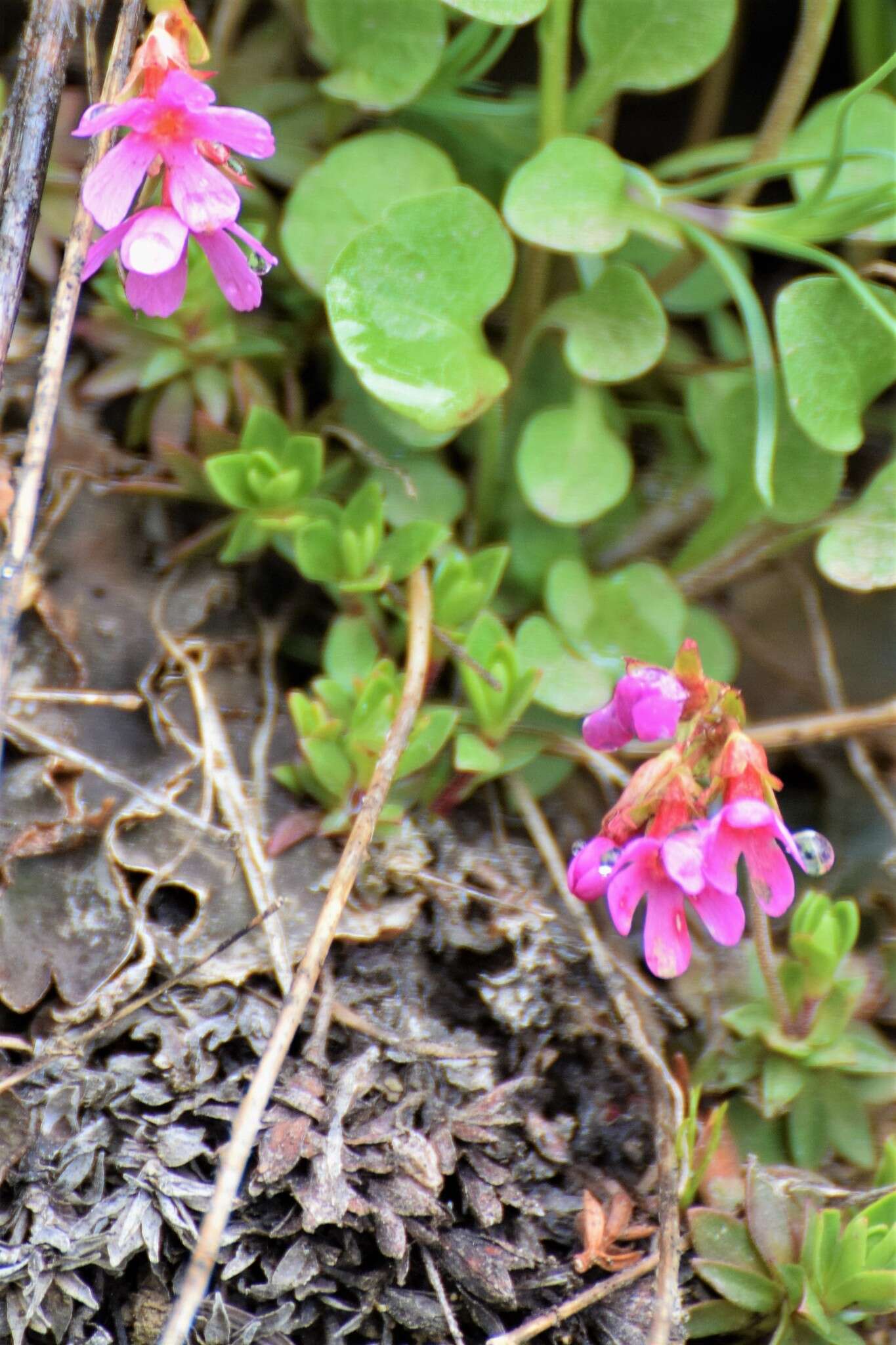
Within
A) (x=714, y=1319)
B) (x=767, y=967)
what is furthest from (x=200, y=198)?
(x=714, y=1319)

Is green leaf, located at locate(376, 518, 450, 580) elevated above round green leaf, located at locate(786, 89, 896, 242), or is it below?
below

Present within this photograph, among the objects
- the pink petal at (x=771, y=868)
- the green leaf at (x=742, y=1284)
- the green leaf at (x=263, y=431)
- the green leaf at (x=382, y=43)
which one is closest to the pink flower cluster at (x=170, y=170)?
the green leaf at (x=263, y=431)

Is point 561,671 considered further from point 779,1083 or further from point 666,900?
point 779,1083

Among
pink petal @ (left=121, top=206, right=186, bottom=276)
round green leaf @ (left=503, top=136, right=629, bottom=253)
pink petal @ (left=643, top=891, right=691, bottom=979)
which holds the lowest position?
pink petal @ (left=643, top=891, right=691, bottom=979)

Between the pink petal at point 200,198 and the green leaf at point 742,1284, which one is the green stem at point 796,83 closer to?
the pink petal at point 200,198

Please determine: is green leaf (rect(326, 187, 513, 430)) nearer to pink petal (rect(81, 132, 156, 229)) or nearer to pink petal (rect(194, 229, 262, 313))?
pink petal (rect(194, 229, 262, 313))

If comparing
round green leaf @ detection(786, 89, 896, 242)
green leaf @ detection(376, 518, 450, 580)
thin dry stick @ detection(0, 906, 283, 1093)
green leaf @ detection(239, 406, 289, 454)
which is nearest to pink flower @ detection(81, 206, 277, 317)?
green leaf @ detection(239, 406, 289, 454)
